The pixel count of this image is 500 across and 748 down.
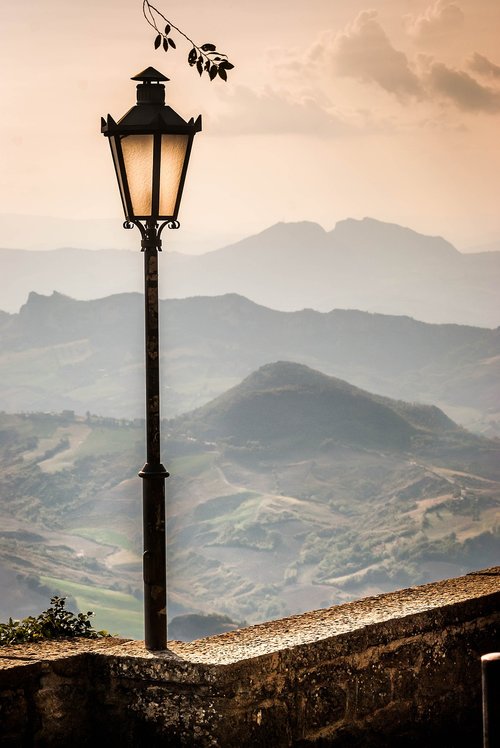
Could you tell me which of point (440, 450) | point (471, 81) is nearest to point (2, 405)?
point (440, 450)

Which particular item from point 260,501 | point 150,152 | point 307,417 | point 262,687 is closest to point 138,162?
point 150,152

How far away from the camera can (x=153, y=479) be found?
5.14m

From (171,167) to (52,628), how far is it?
6.48ft

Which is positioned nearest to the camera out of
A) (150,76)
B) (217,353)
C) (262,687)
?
(262,687)

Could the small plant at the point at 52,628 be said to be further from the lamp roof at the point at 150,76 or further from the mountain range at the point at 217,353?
the mountain range at the point at 217,353

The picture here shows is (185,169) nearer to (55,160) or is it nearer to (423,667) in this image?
(423,667)

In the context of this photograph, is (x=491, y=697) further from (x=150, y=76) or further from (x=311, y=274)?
(x=311, y=274)

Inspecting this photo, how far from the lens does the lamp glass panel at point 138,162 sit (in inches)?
206

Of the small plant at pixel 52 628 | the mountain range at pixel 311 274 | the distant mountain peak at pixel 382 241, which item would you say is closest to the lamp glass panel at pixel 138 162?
the small plant at pixel 52 628

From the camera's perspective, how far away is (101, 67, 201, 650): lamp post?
5148 mm

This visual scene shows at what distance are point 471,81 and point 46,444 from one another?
7205 cm

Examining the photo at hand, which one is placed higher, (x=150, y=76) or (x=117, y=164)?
(x=150, y=76)

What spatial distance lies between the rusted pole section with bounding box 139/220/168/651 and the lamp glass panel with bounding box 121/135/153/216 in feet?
0.70

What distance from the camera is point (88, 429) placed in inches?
6083
